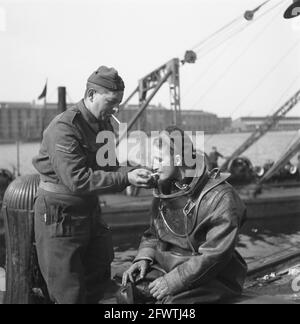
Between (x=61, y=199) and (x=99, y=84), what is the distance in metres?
0.78

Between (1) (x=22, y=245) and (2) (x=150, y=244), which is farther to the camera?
(1) (x=22, y=245)

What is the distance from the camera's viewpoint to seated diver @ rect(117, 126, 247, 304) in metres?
2.54

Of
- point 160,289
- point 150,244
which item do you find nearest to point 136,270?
point 150,244

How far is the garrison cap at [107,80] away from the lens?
283 centimetres

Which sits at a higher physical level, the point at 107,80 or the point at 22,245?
the point at 107,80

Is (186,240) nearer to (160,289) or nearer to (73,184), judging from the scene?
(160,289)

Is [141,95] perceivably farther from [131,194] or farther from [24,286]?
[24,286]

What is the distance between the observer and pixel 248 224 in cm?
1633

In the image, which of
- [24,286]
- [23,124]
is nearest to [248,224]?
[23,124]

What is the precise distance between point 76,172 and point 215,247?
3.08 feet

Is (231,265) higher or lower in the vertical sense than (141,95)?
lower

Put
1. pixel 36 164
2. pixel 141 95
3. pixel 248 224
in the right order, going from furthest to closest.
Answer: pixel 141 95, pixel 248 224, pixel 36 164

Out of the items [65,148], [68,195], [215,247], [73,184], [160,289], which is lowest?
[160,289]

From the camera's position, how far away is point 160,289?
265cm
